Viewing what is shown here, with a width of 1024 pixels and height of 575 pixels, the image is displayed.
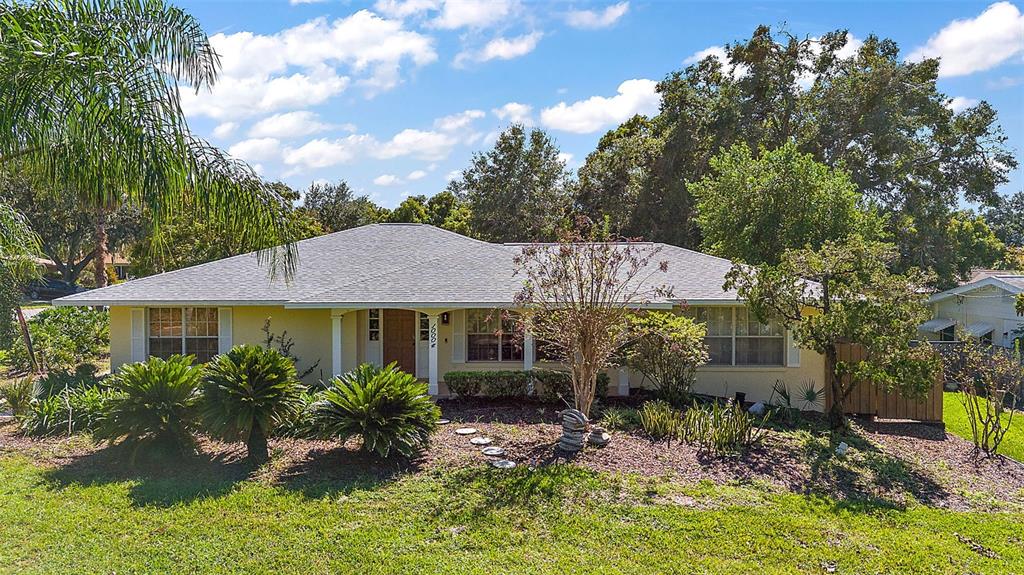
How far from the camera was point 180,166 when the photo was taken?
676 centimetres

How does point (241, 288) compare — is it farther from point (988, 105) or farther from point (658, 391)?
point (988, 105)

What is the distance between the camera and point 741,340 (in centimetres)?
1407

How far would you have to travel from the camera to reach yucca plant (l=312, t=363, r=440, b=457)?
8.44 m

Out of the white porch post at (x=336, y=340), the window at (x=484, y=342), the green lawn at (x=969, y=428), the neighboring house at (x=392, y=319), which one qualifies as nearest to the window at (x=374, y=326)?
the neighboring house at (x=392, y=319)

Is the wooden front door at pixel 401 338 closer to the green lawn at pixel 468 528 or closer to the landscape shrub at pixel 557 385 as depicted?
the landscape shrub at pixel 557 385

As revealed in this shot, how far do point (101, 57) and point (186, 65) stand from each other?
150 centimetres

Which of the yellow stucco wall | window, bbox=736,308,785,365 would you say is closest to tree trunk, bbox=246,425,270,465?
the yellow stucco wall

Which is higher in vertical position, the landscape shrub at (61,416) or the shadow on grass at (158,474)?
the landscape shrub at (61,416)

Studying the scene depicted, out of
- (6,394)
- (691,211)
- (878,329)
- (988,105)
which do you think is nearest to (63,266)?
(6,394)

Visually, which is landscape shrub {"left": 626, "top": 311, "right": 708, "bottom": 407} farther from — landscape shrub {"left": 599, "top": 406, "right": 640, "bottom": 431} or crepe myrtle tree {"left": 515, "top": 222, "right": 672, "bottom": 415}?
crepe myrtle tree {"left": 515, "top": 222, "right": 672, "bottom": 415}

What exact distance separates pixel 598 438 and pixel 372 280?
717 centimetres

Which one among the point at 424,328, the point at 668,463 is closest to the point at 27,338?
the point at 424,328

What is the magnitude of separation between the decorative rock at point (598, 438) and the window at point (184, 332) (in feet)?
31.9

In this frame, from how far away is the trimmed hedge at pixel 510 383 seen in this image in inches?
503
